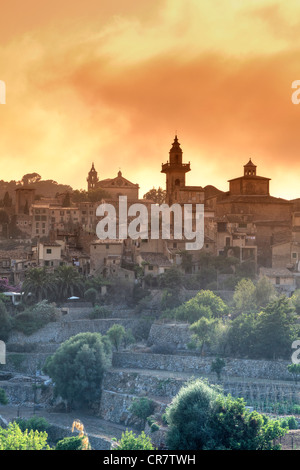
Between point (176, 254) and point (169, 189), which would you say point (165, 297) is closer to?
point (176, 254)

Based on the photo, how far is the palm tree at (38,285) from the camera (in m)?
49.6

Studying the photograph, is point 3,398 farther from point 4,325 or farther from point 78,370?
point 4,325

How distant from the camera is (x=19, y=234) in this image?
65312 mm

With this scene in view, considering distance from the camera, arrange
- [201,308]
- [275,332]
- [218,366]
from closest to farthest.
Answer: [218,366]
[275,332]
[201,308]

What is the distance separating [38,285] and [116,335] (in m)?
6.16

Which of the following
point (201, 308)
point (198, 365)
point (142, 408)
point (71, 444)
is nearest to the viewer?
point (71, 444)

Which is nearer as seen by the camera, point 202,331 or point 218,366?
point 218,366

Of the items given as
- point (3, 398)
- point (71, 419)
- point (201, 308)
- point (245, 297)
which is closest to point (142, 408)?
point (71, 419)

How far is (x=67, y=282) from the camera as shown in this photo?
5019 cm

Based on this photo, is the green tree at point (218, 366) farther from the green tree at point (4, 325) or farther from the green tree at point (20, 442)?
the green tree at point (20, 442)

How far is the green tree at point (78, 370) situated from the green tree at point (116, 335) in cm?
287

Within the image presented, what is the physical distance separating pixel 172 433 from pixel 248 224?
27.3 meters
